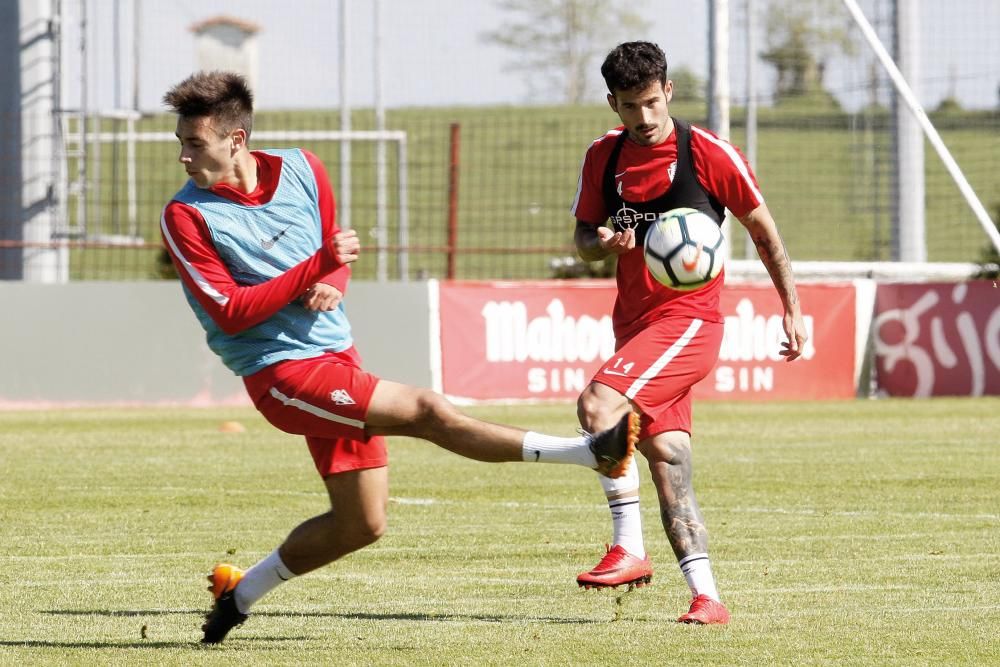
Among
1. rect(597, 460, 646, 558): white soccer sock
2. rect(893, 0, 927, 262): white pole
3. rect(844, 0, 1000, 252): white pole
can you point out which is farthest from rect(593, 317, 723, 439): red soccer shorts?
rect(893, 0, 927, 262): white pole

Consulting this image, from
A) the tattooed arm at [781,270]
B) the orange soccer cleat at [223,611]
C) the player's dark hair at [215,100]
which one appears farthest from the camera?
the tattooed arm at [781,270]

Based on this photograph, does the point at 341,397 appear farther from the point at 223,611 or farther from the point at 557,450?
the point at 223,611

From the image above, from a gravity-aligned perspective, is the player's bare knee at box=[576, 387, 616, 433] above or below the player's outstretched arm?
below

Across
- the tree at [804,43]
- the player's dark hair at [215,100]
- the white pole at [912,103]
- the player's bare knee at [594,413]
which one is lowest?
the player's bare knee at [594,413]

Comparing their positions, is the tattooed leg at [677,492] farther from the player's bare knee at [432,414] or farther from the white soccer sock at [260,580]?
the white soccer sock at [260,580]

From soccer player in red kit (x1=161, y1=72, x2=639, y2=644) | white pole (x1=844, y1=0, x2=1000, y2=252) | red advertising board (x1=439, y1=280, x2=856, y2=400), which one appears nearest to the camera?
soccer player in red kit (x1=161, y1=72, x2=639, y2=644)

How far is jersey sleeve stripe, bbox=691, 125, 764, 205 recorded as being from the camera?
665 cm

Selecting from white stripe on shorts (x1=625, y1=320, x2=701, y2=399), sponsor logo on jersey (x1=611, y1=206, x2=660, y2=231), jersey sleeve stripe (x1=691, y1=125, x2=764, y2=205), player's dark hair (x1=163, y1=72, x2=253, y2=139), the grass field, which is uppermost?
player's dark hair (x1=163, y1=72, x2=253, y2=139)

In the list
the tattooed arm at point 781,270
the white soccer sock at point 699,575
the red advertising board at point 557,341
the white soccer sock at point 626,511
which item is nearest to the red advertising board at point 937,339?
the red advertising board at point 557,341

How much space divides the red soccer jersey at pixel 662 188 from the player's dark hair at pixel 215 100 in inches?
60.1

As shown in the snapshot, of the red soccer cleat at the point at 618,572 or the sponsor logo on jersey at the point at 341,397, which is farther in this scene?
the red soccer cleat at the point at 618,572

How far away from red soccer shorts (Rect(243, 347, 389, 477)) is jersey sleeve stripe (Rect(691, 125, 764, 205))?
174 centimetres

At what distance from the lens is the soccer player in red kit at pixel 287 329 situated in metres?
5.77

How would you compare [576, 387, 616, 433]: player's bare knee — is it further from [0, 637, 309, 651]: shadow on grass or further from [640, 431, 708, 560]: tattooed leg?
[0, 637, 309, 651]: shadow on grass
